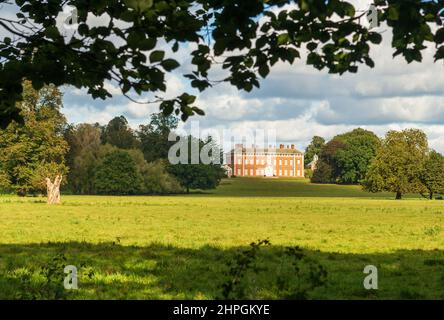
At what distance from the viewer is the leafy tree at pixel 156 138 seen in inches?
5192

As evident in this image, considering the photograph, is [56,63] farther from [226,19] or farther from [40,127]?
[40,127]

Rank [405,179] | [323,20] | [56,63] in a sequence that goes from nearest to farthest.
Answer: [56,63] < [323,20] < [405,179]

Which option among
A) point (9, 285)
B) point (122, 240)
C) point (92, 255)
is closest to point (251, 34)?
point (9, 285)

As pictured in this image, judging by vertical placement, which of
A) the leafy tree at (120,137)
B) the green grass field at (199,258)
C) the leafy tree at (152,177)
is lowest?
the green grass field at (199,258)

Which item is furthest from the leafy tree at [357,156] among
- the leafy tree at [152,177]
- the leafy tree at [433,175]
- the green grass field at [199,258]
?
the green grass field at [199,258]

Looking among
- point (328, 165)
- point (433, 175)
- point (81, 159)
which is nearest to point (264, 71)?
point (433, 175)

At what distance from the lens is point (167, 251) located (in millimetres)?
17406

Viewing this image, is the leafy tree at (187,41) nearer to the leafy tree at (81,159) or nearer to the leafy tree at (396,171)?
the leafy tree at (396,171)

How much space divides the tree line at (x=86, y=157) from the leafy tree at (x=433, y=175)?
47307 millimetres

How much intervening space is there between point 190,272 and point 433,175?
8400 cm

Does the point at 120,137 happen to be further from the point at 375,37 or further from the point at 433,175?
the point at 375,37

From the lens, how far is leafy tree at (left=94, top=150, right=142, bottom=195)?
105 meters
